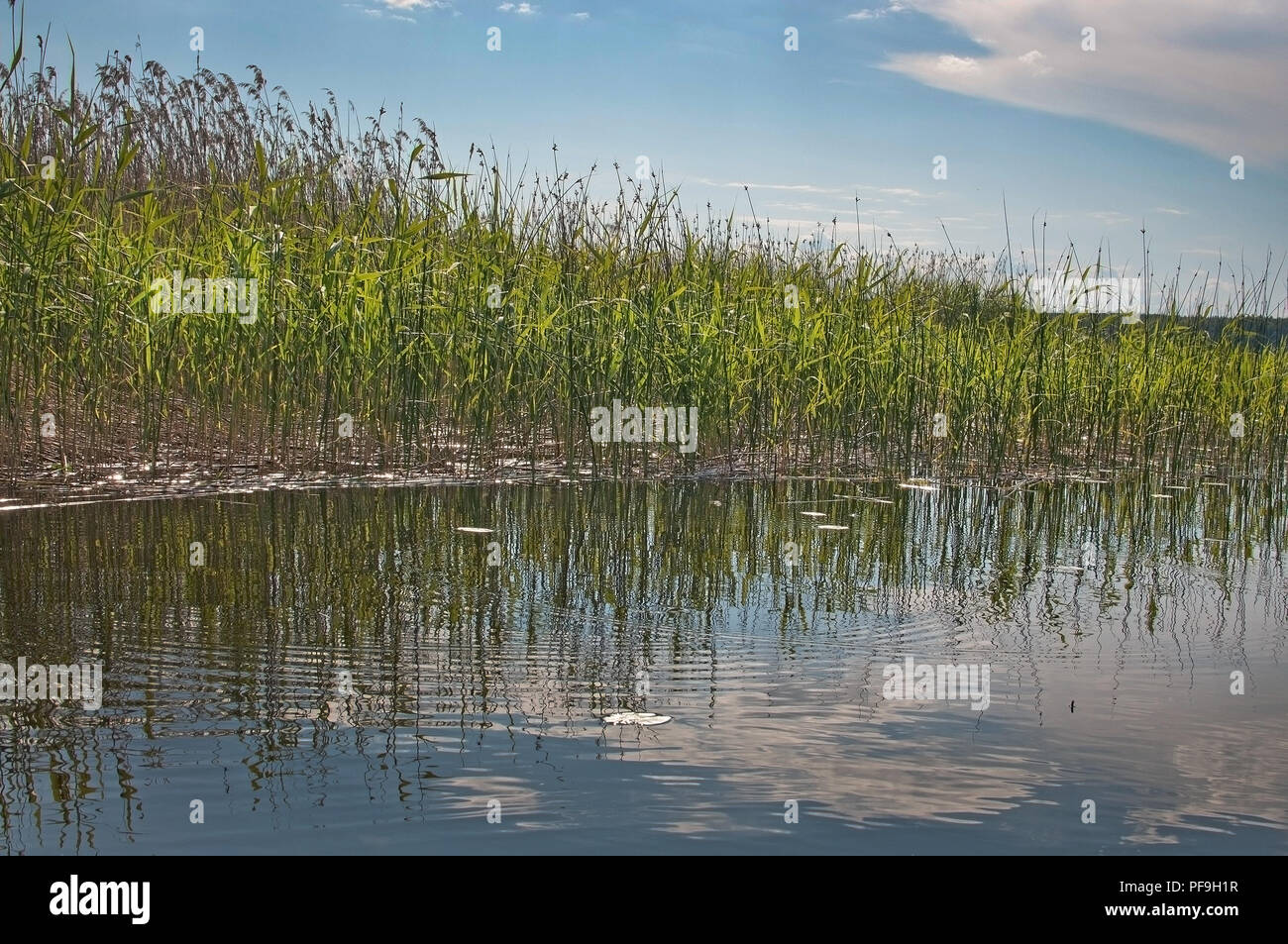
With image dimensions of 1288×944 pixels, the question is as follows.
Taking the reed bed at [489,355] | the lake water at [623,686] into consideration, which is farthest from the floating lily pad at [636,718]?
the reed bed at [489,355]

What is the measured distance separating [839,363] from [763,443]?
643 millimetres

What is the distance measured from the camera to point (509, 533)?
4.36 m

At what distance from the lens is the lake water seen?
71.0 inches

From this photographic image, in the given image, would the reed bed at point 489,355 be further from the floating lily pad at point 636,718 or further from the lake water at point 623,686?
the floating lily pad at point 636,718

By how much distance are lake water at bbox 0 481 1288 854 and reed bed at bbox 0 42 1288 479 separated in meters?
1.06

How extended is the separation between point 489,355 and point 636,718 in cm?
389

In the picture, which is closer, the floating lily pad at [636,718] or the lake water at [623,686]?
the lake water at [623,686]

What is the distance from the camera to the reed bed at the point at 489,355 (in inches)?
206

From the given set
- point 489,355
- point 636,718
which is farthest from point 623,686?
point 489,355

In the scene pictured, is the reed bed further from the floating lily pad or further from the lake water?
the floating lily pad

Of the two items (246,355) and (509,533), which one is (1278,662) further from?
(246,355)

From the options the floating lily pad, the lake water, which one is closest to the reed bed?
the lake water

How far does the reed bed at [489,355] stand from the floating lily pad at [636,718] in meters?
3.65
